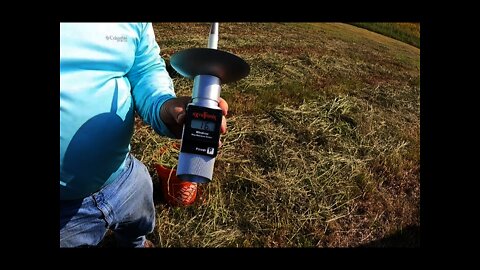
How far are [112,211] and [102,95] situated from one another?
43cm

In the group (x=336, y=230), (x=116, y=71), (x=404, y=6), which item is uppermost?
(x=404, y=6)

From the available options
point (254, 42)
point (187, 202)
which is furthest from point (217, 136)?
point (254, 42)

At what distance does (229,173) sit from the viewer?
252cm

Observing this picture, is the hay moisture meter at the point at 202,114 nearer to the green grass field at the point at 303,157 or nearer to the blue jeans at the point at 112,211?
the blue jeans at the point at 112,211

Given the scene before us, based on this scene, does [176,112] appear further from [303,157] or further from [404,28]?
[303,157]

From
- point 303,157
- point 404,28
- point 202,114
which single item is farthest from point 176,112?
point 303,157

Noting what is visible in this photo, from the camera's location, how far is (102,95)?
1.17 m

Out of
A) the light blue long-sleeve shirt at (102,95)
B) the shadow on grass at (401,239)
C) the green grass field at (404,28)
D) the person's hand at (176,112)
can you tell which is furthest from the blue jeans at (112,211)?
the shadow on grass at (401,239)

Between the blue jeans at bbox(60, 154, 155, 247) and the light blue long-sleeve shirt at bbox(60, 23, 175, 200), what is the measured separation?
50 millimetres

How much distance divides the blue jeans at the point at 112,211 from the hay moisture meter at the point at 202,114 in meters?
0.44

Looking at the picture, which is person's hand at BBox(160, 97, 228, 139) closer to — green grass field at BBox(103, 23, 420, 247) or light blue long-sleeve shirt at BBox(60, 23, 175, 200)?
light blue long-sleeve shirt at BBox(60, 23, 175, 200)

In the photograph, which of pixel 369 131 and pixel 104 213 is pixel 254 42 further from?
pixel 104 213

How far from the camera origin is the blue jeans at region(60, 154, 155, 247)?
51.5 inches

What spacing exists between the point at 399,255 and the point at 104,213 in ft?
2.97
